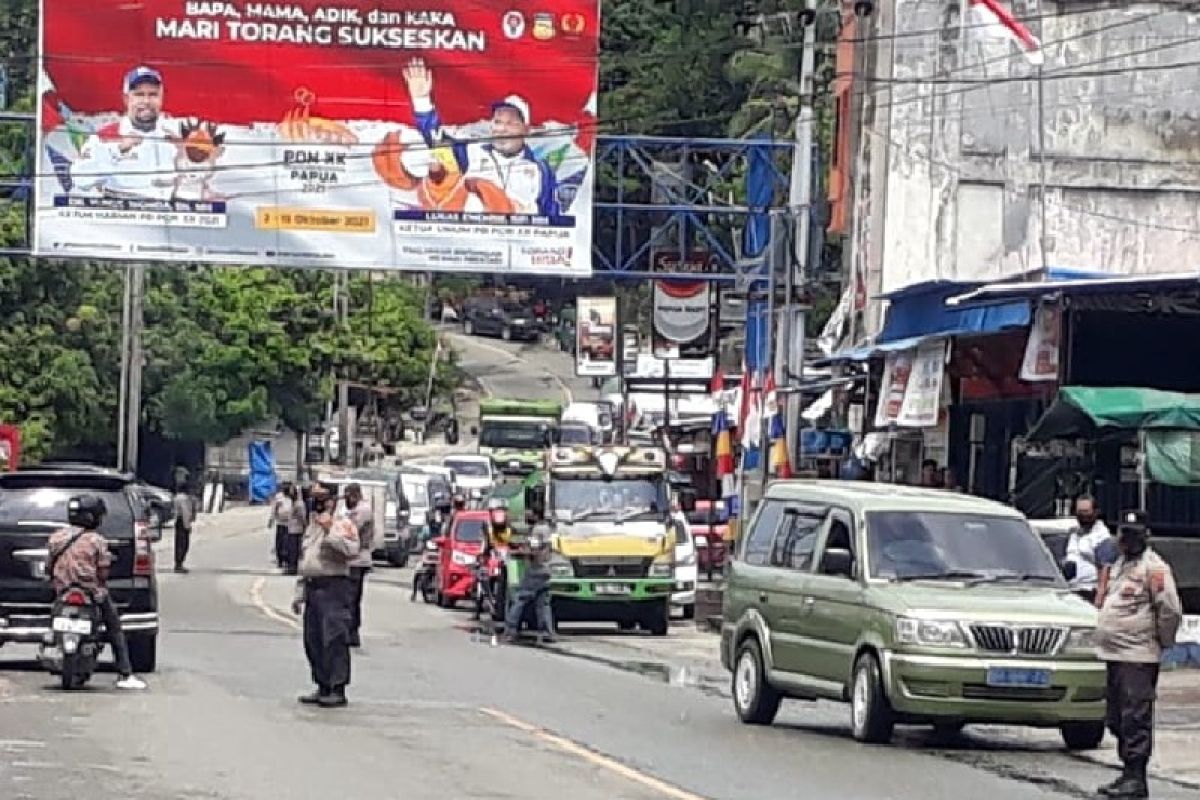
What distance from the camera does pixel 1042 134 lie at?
145ft

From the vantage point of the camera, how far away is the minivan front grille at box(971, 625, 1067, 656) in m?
17.9

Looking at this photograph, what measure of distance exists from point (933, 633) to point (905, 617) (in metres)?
0.23

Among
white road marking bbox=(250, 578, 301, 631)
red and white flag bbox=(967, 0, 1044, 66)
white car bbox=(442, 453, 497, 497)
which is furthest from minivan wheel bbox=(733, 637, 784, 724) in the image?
white car bbox=(442, 453, 497, 497)

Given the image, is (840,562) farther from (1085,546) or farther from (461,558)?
(461,558)

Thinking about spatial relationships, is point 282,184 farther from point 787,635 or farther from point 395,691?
point 787,635

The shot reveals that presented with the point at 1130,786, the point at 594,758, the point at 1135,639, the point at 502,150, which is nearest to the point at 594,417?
the point at 502,150

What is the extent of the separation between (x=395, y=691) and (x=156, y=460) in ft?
201

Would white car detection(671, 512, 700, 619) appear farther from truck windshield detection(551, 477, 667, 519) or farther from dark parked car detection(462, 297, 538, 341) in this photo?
dark parked car detection(462, 297, 538, 341)

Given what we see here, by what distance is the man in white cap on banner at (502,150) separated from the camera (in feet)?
127

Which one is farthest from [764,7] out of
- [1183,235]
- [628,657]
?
[628,657]

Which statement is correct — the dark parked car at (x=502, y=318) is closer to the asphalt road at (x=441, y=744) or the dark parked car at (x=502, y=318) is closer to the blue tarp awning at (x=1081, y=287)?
the blue tarp awning at (x=1081, y=287)

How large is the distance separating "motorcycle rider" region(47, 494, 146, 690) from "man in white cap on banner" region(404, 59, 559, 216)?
18.3m

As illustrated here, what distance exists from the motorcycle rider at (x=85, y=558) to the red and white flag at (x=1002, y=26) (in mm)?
19096

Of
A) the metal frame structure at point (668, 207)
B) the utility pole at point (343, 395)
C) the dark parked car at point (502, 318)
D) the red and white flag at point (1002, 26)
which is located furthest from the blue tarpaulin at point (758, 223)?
the dark parked car at point (502, 318)
